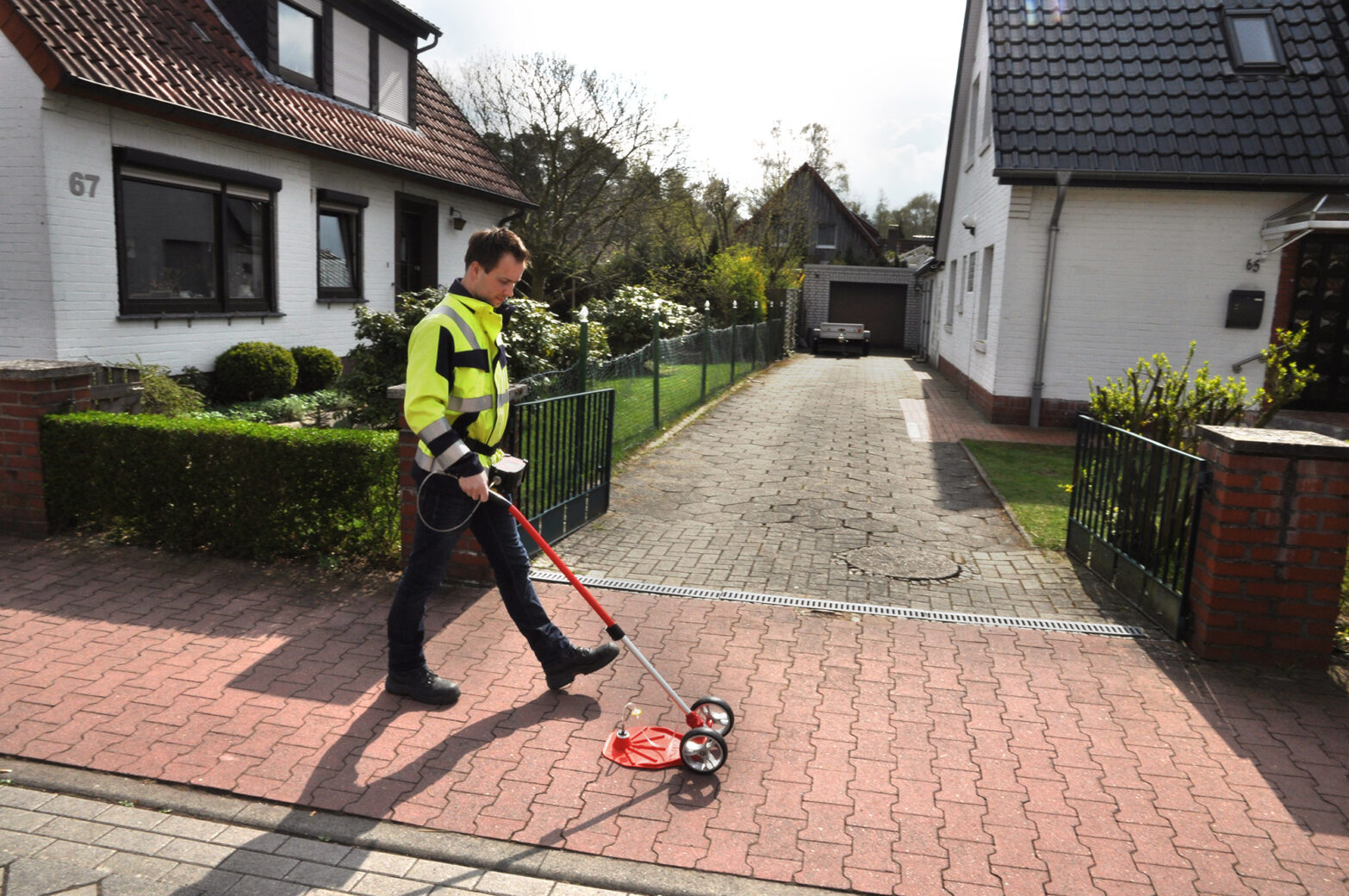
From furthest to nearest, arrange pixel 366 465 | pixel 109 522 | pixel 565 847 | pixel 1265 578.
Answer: pixel 109 522 → pixel 366 465 → pixel 1265 578 → pixel 565 847

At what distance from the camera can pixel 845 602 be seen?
575 cm

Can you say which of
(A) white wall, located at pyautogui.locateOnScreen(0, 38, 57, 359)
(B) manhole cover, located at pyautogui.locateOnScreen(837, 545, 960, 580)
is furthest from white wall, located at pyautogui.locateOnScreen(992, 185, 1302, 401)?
(A) white wall, located at pyautogui.locateOnScreen(0, 38, 57, 359)

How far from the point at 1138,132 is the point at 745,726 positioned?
37.0 feet

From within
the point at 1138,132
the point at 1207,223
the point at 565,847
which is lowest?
the point at 565,847

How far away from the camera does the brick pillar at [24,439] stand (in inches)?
239

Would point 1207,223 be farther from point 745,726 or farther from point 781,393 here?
point 745,726

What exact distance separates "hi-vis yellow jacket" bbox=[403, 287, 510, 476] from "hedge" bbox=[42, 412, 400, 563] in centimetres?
176

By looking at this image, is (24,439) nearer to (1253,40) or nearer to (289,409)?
(289,409)

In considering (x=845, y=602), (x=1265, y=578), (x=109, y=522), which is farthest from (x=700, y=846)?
(x=109, y=522)

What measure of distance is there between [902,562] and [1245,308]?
8558 millimetres

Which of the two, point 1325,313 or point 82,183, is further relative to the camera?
point 1325,313

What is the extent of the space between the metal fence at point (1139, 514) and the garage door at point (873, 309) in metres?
30.2

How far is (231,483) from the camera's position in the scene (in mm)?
5848

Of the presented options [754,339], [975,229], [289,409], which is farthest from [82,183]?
[754,339]
